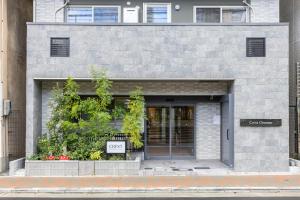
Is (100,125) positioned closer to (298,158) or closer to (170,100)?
(170,100)

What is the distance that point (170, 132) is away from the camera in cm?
1747

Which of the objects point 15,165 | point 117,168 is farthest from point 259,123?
point 15,165

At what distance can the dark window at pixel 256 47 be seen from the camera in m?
14.9

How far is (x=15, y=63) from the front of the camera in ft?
54.7

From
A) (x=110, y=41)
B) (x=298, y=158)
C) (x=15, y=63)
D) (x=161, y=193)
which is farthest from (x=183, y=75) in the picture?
(x=15, y=63)

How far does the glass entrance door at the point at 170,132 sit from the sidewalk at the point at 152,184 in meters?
4.12

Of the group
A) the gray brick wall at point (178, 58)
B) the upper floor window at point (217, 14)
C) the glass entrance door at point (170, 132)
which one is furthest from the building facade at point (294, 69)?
the glass entrance door at point (170, 132)

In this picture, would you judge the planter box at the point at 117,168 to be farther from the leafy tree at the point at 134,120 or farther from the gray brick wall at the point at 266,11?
the gray brick wall at the point at 266,11

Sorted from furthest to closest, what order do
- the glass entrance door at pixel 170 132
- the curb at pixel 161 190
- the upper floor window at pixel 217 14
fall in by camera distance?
the glass entrance door at pixel 170 132, the upper floor window at pixel 217 14, the curb at pixel 161 190

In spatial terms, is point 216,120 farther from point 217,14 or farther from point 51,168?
point 51,168

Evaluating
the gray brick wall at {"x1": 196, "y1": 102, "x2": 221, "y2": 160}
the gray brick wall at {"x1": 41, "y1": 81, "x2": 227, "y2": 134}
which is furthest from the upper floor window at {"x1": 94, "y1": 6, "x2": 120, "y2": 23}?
the gray brick wall at {"x1": 196, "y1": 102, "x2": 221, "y2": 160}

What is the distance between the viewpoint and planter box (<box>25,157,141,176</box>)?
45.1 ft

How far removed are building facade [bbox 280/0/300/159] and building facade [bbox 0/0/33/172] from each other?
12366mm

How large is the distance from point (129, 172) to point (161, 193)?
8.63 ft
